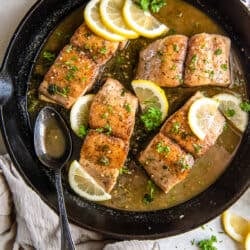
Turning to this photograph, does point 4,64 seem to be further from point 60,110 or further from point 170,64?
point 170,64

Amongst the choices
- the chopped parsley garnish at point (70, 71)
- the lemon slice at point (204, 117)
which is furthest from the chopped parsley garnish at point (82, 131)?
the lemon slice at point (204, 117)

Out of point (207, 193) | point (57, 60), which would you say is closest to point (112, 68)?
point (57, 60)

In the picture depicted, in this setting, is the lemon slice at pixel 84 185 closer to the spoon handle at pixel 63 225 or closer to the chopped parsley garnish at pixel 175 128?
the spoon handle at pixel 63 225

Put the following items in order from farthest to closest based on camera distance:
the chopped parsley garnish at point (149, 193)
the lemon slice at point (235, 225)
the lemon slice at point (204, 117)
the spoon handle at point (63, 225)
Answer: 1. the lemon slice at point (235, 225)
2. the chopped parsley garnish at point (149, 193)
3. the lemon slice at point (204, 117)
4. the spoon handle at point (63, 225)

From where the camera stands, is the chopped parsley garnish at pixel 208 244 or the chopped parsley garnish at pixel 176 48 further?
the chopped parsley garnish at pixel 208 244

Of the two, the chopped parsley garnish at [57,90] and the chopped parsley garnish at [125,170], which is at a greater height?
the chopped parsley garnish at [57,90]

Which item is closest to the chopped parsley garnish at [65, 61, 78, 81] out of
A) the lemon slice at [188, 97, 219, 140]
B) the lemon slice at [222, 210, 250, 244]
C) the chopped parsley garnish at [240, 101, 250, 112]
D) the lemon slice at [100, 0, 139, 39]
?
the lemon slice at [100, 0, 139, 39]
